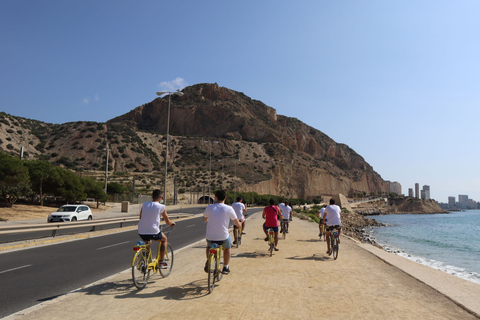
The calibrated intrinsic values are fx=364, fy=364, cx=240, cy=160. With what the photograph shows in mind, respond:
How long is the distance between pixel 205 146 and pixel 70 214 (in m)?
99.1

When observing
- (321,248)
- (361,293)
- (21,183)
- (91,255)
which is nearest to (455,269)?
(321,248)

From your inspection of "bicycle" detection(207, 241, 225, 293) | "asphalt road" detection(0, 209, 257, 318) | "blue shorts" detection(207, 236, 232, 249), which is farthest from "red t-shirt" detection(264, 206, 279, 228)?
"bicycle" detection(207, 241, 225, 293)

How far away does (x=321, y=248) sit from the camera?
14477 mm

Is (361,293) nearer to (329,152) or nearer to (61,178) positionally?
(61,178)

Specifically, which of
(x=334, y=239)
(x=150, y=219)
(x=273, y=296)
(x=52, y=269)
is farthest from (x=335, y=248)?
(x=52, y=269)

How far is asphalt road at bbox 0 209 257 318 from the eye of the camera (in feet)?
22.3

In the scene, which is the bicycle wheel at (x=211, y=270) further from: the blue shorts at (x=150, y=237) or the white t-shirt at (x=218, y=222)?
the blue shorts at (x=150, y=237)

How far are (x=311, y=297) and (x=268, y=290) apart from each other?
0.88 m

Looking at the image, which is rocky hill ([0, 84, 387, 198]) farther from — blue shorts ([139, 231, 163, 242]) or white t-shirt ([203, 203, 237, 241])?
white t-shirt ([203, 203, 237, 241])

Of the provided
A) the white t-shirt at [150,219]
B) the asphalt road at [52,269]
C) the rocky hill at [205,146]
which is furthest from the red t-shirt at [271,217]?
the rocky hill at [205,146]

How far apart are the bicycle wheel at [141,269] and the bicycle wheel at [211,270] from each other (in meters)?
1.32

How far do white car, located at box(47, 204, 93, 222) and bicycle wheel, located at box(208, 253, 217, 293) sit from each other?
2301 cm

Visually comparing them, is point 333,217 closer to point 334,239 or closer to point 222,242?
point 334,239

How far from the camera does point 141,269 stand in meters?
7.08
